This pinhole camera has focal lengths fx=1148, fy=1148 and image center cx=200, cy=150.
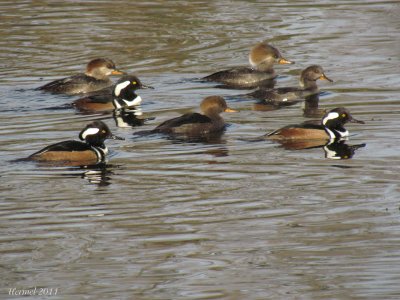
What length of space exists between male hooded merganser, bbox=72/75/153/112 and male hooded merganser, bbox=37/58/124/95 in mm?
505

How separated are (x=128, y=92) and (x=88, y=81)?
1.27 m

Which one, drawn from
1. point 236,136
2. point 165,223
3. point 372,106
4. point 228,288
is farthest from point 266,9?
point 228,288

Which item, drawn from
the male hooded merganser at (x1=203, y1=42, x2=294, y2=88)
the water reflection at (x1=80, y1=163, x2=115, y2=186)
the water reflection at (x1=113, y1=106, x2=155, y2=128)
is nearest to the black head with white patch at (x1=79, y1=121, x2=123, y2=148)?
the water reflection at (x1=80, y1=163, x2=115, y2=186)

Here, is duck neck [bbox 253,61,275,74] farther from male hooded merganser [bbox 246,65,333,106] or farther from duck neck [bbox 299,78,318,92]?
duck neck [bbox 299,78,318,92]

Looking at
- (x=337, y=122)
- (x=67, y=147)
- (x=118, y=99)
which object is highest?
(x=67, y=147)

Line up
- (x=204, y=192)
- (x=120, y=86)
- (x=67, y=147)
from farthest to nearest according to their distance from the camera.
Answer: (x=120, y=86), (x=67, y=147), (x=204, y=192)

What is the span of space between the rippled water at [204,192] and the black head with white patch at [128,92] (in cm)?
24

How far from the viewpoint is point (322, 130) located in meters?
15.1

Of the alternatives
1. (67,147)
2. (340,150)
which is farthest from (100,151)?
(340,150)

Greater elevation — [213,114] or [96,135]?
[96,135]

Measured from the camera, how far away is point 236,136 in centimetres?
1537

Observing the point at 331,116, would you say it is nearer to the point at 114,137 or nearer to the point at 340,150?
the point at 340,150

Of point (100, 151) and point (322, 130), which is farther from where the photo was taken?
point (322, 130)

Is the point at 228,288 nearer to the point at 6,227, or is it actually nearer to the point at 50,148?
the point at 6,227
